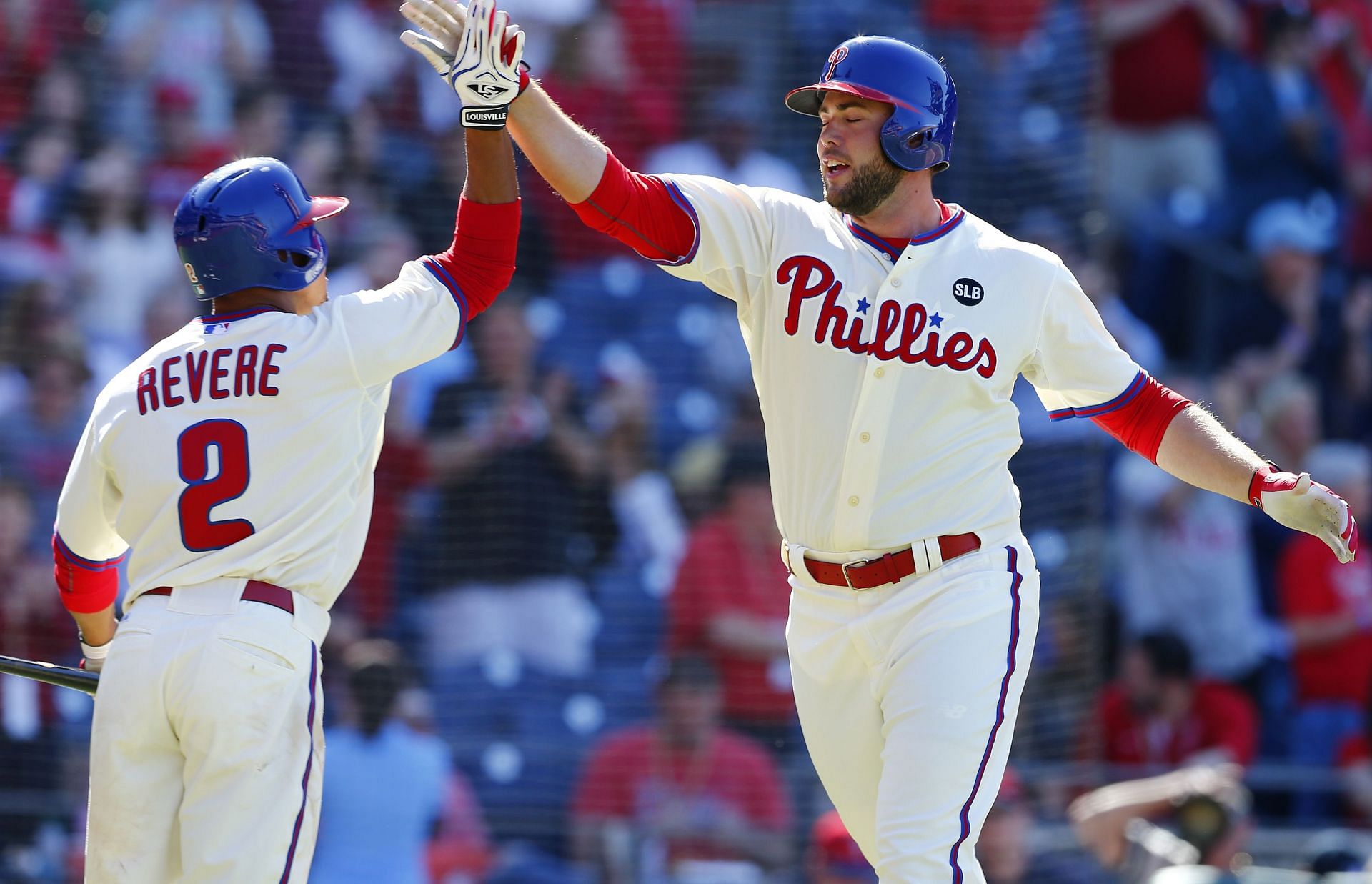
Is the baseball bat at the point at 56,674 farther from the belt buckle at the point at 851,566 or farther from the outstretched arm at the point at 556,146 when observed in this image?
the belt buckle at the point at 851,566

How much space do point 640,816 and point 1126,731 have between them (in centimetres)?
247

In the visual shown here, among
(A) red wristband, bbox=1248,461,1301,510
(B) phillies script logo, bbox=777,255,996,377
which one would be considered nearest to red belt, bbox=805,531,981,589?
(B) phillies script logo, bbox=777,255,996,377

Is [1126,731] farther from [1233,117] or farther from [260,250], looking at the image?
[260,250]

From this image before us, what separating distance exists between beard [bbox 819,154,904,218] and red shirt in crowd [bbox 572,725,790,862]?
3.64 m

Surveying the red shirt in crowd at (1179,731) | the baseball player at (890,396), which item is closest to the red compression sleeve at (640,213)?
the baseball player at (890,396)

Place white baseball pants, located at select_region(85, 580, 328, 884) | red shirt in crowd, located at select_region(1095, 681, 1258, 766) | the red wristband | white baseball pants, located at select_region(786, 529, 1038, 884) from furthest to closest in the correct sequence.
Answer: red shirt in crowd, located at select_region(1095, 681, 1258, 766), the red wristband, white baseball pants, located at select_region(786, 529, 1038, 884), white baseball pants, located at select_region(85, 580, 328, 884)

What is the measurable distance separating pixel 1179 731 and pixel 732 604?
218 cm

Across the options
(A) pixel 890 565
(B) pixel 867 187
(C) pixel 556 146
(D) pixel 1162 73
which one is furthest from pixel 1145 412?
(D) pixel 1162 73

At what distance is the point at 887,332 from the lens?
443 cm

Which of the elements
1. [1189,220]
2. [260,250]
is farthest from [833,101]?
[1189,220]

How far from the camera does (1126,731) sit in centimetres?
866

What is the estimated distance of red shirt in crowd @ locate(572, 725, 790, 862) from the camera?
7.65 meters

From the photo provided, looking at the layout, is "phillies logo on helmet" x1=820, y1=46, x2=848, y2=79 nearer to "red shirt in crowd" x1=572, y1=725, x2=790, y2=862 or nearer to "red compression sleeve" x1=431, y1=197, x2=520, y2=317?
"red compression sleeve" x1=431, y1=197, x2=520, y2=317

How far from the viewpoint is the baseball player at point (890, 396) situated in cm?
434
